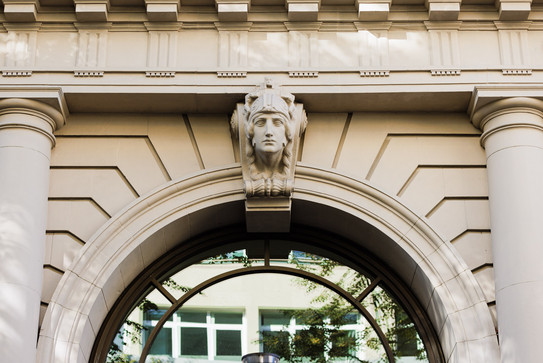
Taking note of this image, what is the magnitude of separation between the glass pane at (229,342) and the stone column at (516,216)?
346cm

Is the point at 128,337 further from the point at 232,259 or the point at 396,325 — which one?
the point at 396,325

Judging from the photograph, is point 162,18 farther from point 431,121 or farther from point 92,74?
point 431,121

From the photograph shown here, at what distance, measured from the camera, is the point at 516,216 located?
548 inches

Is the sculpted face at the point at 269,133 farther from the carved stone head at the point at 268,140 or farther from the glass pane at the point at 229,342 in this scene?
the glass pane at the point at 229,342

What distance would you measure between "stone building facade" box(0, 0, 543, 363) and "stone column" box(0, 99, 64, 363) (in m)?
0.03

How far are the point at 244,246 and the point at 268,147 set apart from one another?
1964 mm

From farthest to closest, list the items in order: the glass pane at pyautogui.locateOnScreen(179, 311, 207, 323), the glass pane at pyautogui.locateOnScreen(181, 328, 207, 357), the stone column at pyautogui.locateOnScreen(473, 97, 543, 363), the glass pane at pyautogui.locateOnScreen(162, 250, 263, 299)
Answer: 1. the glass pane at pyautogui.locateOnScreen(162, 250, 263, 299)
2. the glass pane at pyautogui.locateOnScreen(179, 311, 207, 323)
3. the glass pane at pyautogui.locateOnScreen(181, 328, 207, 357)
4. the stone column at pyautogui.locateOnScreen(473, 97, 543, 363)

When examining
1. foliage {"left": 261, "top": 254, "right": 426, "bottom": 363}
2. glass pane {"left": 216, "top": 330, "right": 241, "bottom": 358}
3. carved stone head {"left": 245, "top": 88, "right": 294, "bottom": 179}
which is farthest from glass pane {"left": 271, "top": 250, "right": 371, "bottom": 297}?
carved stone head {"left": 245, "top": 88, "right": 294, "bottom": 179}

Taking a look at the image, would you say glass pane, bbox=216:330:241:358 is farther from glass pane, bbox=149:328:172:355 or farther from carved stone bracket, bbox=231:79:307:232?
carved stone bracket, bbox=231:79:307:232

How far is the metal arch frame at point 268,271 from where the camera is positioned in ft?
48.2

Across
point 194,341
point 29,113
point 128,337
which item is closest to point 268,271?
point 194,341

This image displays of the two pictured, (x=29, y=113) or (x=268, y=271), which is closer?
(x=29, y=113)

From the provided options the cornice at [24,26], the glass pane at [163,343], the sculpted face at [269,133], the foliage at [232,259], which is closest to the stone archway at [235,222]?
the foliage at [232,259]

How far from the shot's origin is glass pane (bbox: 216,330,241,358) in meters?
14.5
